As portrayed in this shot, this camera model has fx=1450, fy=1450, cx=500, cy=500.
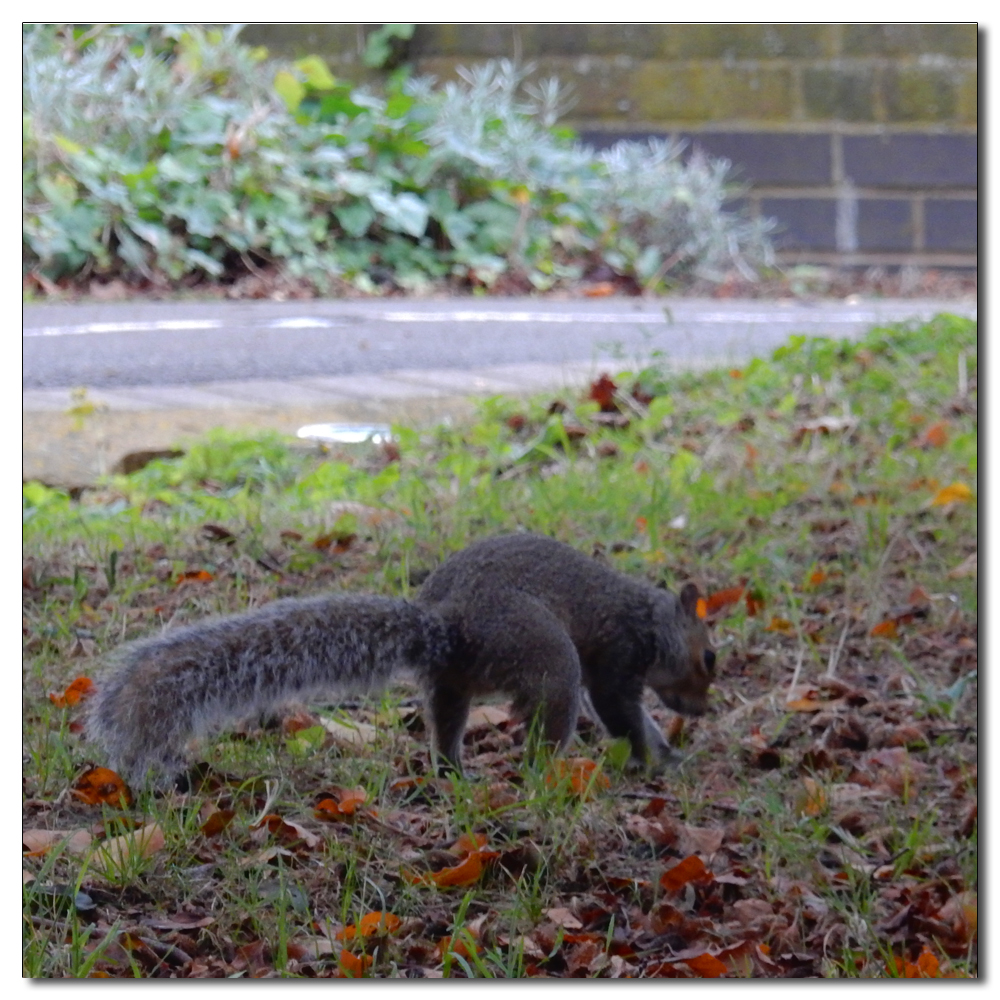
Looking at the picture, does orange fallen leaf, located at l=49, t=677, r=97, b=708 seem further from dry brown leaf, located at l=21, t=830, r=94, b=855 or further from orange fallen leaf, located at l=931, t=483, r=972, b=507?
orange fallen leaf, located at l=931, t=483, r=972, b=507

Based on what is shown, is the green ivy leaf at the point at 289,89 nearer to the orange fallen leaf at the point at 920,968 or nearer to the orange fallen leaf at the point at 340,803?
the orange fallen leaf at the point at 340,803

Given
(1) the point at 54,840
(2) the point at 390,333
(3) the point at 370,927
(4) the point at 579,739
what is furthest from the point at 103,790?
(2) the point at 390,333

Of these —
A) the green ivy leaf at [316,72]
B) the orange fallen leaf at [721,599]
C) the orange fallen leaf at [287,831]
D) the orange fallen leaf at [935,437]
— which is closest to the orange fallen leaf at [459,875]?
the orange fallen leaf at [287,831]

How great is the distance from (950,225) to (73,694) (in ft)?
5.05

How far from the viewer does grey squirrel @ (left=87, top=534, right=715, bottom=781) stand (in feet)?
5.43

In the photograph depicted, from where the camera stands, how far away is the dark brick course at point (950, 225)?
226 centimetres

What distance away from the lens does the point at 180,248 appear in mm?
3141

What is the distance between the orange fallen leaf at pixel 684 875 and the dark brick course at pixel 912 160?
3.51 feet

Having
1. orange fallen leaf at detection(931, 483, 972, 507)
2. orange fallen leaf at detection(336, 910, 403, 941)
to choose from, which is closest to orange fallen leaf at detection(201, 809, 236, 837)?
orange fallen leaf at detection(336, 910, 403, 941)

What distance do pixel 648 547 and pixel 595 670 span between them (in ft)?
1.99

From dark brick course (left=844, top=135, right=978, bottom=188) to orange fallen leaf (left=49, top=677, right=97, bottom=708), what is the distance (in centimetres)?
142

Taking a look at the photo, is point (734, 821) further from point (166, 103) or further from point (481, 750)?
point (166, 103)

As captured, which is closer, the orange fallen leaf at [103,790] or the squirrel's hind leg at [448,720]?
the orange fallen leaf at [103,790]

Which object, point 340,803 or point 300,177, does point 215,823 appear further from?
point 300,177
